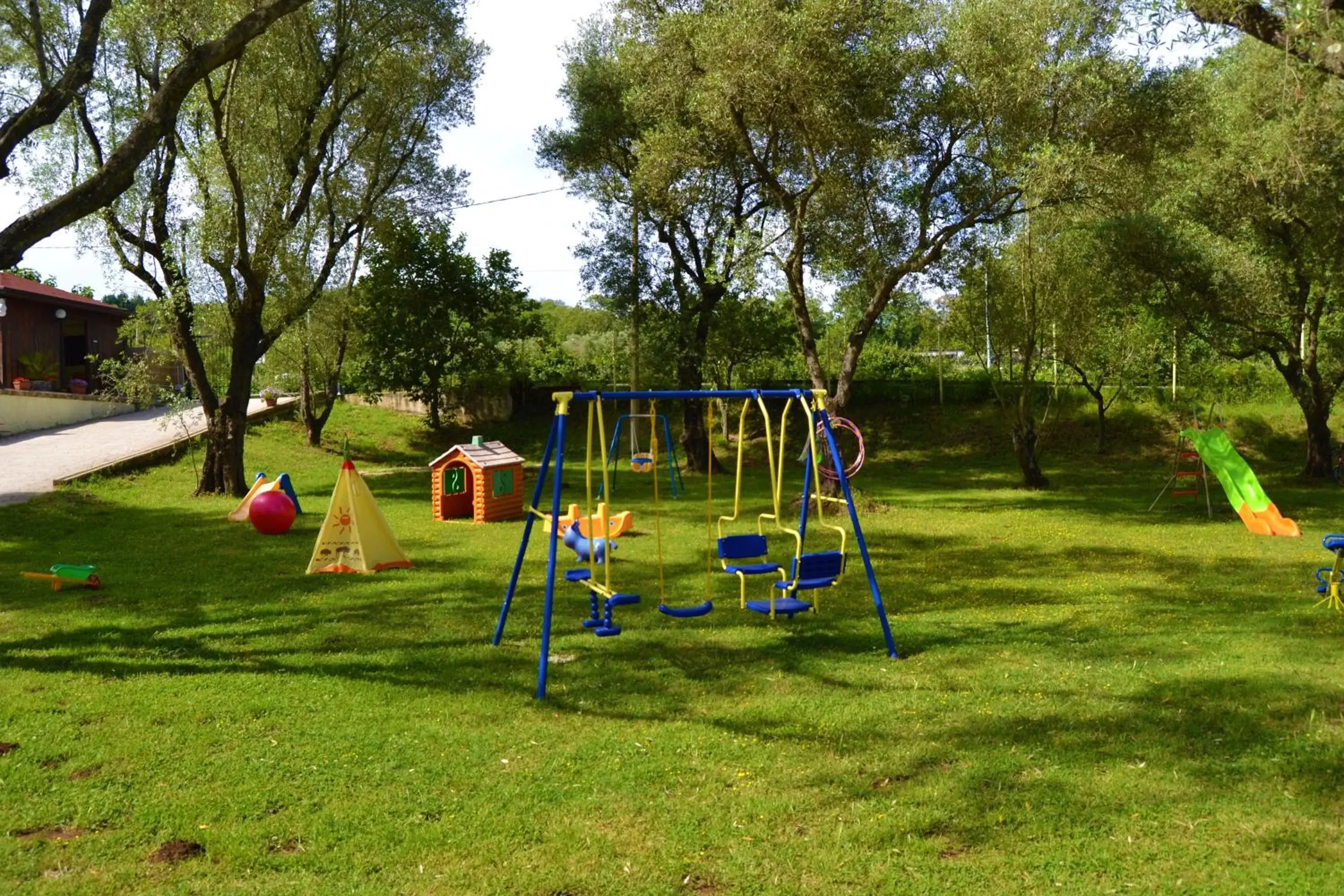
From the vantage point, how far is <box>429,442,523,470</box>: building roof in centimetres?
1714

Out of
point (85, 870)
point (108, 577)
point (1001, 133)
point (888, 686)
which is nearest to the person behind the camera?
Answer: point (85, 870)

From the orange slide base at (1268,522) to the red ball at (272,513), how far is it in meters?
14.7

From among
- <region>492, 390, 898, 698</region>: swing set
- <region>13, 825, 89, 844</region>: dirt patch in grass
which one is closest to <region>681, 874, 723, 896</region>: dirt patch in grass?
<region>492, 390, 898, 698</region>: swing set

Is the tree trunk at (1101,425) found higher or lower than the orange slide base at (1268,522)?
higher

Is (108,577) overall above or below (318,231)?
below

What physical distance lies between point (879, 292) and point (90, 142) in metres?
14.9

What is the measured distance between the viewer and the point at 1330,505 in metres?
18.0

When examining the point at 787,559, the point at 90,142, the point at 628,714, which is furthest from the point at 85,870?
the point at 90,142

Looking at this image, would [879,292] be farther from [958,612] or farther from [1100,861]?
[1100,861]

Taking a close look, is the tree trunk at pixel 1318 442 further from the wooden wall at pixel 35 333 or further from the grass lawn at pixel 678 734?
the wooden wall at pixel 35 333

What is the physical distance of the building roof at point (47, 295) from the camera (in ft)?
100

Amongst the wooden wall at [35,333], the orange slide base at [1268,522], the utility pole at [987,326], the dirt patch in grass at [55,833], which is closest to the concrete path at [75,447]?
the wooden wall at [35,333]

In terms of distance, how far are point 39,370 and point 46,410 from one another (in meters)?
3.24

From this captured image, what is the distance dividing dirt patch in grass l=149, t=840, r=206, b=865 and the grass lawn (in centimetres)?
4
